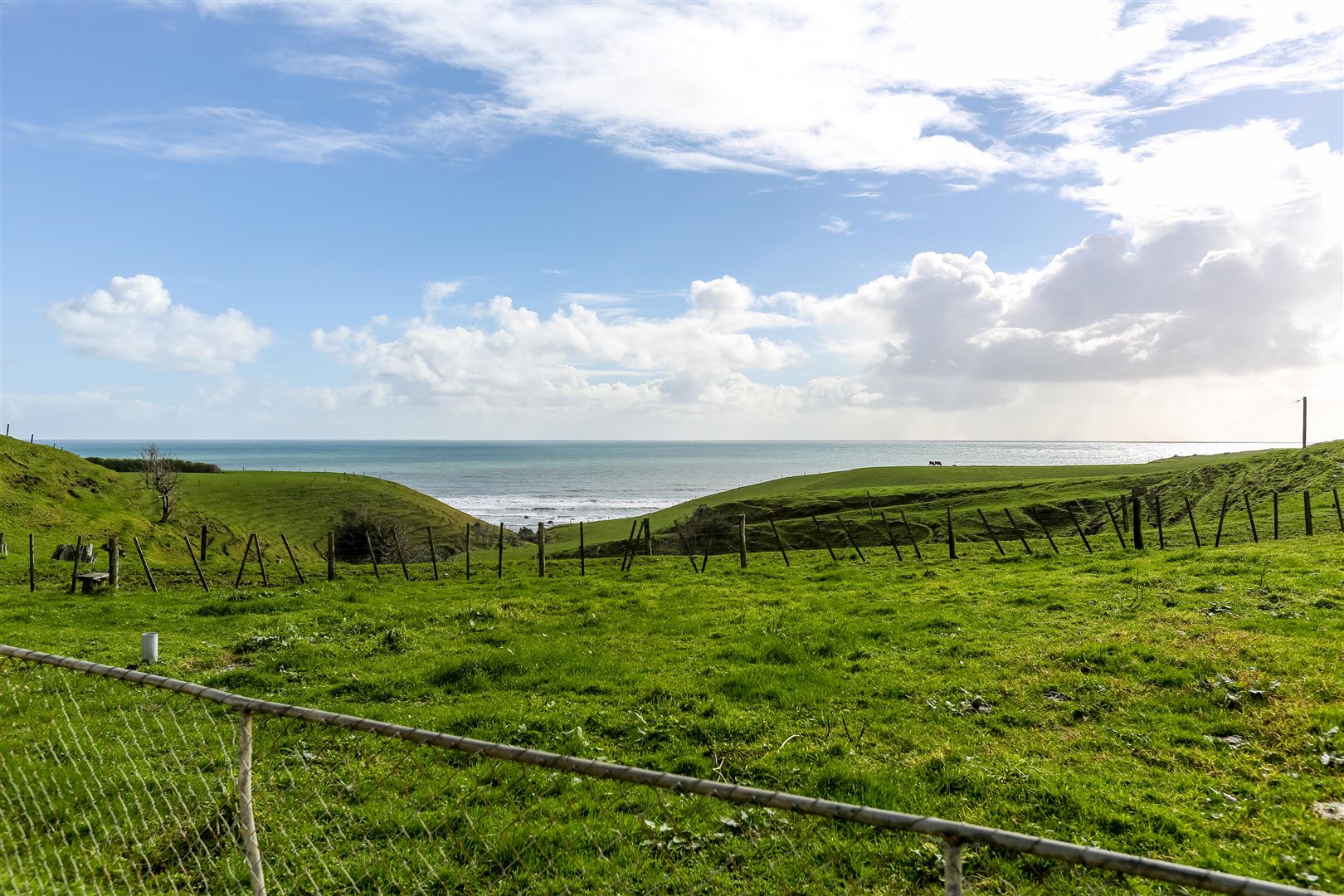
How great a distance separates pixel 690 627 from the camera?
19.0 meters

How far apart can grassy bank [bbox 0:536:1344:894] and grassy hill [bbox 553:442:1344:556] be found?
43.4 feet

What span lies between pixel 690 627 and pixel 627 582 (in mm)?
8615

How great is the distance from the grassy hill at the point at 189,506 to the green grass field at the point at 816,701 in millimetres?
17124

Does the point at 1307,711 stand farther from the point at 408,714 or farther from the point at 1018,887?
the point at 408,714

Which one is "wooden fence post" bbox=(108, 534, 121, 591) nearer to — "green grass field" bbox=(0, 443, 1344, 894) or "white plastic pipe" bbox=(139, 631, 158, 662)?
"green grass field" bbox=(0, 443, 1344, 894)

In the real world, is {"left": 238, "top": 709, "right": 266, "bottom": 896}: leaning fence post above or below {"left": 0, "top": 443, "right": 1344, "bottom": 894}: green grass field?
above

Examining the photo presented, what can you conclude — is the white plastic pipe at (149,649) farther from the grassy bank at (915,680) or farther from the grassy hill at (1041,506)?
the grassy hill at (1041,506)

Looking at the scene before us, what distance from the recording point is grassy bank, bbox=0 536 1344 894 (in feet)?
28.4

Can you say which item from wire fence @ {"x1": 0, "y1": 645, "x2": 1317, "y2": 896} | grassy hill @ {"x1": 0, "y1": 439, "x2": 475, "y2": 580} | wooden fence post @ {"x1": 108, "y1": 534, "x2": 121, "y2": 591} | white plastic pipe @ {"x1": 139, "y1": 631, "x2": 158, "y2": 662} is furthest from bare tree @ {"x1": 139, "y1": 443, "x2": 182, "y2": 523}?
wire fence @ {"x1": 0, "y1": 645, "x2": 1317, "y2": 896}

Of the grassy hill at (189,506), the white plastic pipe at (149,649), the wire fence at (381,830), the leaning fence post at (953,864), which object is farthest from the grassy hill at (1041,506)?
the leaning fence post at (953,864)

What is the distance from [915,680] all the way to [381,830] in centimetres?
913

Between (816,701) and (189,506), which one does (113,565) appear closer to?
(816,701)

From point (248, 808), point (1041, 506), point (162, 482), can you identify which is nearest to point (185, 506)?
point (162, 482)

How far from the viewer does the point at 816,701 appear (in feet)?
41.7
